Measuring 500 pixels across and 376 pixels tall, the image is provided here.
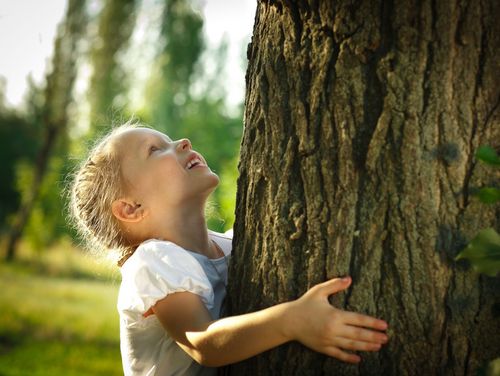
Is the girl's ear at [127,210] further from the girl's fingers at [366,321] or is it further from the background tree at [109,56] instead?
the background tree at [109,56]

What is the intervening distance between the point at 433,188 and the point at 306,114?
39 centimetres

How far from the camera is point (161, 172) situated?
7.46 feet

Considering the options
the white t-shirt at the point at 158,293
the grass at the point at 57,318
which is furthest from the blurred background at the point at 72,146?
the white t-shirt at the point at 158,293

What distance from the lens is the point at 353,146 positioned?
1.75m

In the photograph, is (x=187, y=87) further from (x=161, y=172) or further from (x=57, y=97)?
(x=161, y=172)

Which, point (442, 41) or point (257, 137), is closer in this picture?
point (442, 41)

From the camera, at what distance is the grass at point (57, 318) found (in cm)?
1305

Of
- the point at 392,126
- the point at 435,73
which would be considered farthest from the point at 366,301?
the point at 435,73

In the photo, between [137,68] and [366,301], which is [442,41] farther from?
[137,68]

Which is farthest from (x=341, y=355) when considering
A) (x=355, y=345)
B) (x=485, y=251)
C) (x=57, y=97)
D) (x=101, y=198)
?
(x=57, y=97)

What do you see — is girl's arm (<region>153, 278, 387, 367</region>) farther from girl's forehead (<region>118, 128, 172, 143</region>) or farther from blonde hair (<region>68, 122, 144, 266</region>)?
girl's forehead (<region>118, 128, 172, 143</region>)

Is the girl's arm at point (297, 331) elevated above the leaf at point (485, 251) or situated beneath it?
situated beneath

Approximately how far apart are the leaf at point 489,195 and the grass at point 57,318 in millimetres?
10908

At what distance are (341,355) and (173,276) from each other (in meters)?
0.52
